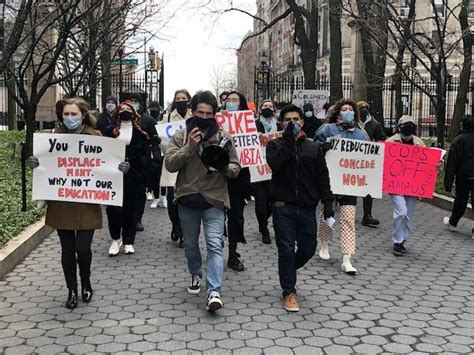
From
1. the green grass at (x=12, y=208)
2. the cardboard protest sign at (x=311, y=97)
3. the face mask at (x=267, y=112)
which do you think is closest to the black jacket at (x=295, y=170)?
the face mask at (x=267, y=112)

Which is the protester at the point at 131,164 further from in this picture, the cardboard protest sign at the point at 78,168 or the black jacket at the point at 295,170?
the black jacket at the point at 295,170

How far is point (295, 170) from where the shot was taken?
5.45m

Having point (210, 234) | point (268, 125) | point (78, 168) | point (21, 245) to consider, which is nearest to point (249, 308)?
point (210, 234)

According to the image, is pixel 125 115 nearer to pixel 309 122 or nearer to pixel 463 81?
pixel 309 122

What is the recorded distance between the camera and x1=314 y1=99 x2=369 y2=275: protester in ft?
22.3

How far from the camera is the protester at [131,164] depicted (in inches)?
285

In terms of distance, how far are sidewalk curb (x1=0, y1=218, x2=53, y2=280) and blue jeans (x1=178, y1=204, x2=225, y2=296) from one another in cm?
233

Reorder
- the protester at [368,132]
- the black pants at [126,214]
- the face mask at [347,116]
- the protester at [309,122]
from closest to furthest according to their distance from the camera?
the face mask at [347,116] → the black pants at [126,214] → the protester at [309,122] → the protester at [368,132]

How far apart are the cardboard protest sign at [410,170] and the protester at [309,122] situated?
1.64 meters

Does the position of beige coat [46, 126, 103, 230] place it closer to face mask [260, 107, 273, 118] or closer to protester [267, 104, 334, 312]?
protester [267, 104, 334, 312]

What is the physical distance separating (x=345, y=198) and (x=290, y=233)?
6.07 ft

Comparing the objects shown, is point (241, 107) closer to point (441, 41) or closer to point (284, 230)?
point (284, 230)

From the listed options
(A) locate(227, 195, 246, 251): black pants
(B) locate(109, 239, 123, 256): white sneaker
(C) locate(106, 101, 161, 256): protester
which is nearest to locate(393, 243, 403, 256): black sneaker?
(A) locate(227, 195, 246, 251): black pants

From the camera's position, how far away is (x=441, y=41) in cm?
1288
